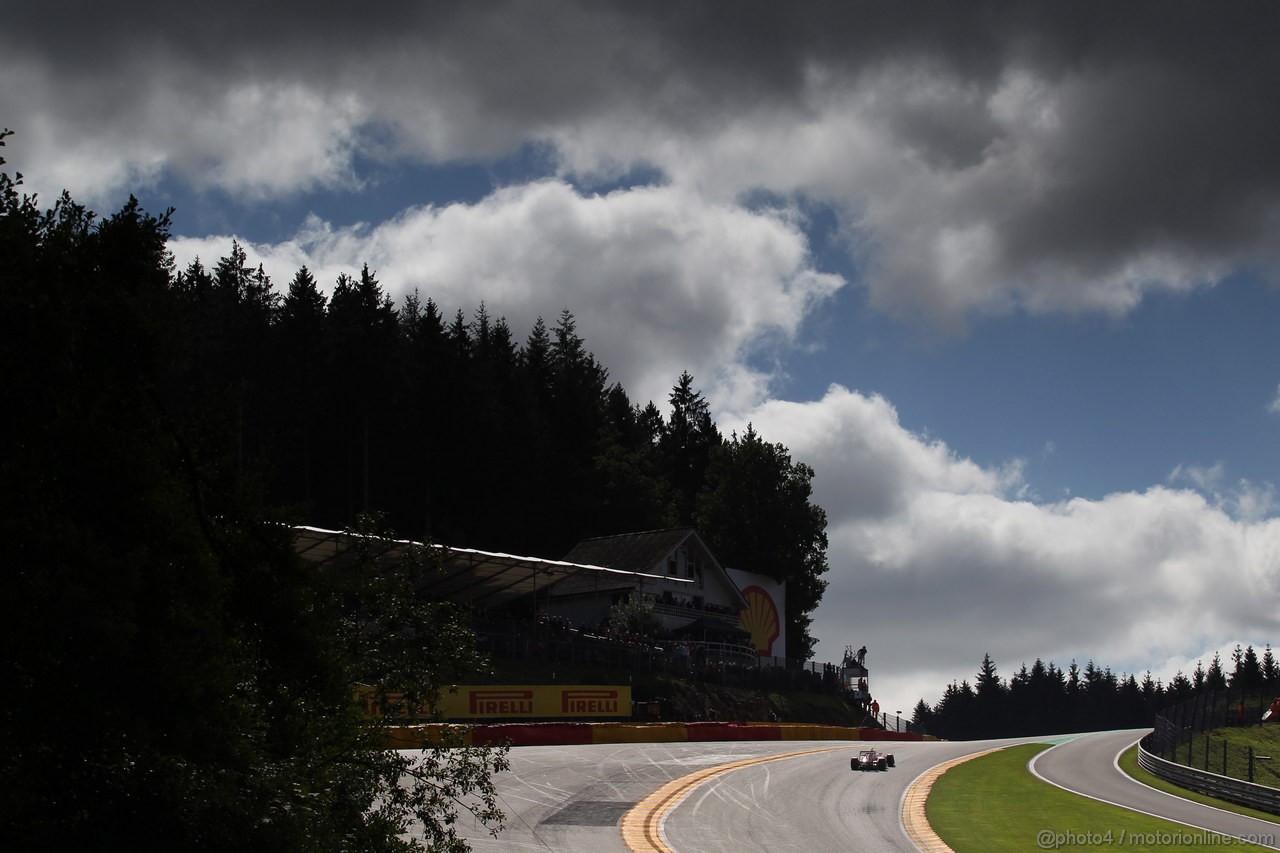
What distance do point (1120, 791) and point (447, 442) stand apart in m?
54.6

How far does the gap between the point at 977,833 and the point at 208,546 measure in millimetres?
19668

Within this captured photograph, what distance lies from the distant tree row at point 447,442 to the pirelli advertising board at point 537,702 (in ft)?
87.8

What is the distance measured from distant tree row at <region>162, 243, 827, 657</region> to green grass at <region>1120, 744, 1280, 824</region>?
4168cm

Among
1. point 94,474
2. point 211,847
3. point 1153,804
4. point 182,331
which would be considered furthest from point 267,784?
point 1153,804

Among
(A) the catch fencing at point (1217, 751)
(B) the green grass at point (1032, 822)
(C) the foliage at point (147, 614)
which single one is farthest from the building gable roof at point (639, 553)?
(C) the foliage at point (147, 614)

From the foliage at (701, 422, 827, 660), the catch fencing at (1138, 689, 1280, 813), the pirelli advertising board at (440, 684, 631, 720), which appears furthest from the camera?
the foliage at (701, 422, 827, 660)

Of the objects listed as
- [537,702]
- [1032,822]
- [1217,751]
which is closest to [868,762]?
[1032,822]

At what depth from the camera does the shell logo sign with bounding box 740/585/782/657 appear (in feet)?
279

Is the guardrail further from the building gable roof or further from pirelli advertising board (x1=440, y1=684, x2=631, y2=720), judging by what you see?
the building gable roof

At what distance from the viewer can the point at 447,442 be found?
3312 inches

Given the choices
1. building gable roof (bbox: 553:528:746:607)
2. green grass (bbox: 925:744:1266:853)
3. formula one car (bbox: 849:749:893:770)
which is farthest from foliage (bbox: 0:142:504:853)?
building gable roof (bbox: 553:528:746:607)

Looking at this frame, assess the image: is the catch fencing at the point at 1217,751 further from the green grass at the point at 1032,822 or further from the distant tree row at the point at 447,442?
the distant tree row at the point at 447,442

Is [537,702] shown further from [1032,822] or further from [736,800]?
[1032,822]

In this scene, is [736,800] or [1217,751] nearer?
[736,800]
